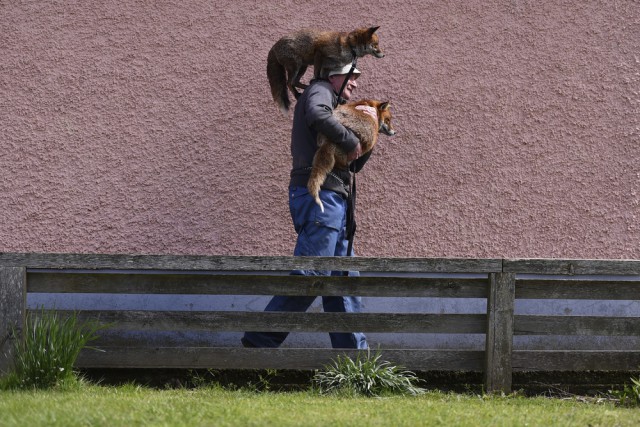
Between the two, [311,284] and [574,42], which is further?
[574,42]

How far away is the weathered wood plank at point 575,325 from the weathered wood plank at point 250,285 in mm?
259

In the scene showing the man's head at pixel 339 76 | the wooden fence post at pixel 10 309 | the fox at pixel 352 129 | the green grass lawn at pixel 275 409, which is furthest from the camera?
the man's head at pixel 339 76

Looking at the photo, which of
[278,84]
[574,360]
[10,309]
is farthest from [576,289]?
[10,309]

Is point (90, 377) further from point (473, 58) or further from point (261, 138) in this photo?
point (473, 58)

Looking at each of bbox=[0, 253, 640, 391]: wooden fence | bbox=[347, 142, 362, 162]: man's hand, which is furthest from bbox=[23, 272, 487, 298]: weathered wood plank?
bbox=[347, 142, 362, 162]: man's hand

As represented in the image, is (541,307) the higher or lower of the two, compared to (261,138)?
lower

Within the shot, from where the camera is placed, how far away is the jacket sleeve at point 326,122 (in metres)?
4.46

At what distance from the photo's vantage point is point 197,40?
5.40 m

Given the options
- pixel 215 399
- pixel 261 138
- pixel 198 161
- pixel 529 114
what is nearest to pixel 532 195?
pixel 529 114

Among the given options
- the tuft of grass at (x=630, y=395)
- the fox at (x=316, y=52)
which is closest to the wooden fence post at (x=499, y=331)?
the tuft of grass at (x=630, y=395)

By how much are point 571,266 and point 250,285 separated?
64.6 inches

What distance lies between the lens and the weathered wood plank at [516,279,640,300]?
446cm

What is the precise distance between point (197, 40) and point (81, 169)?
107 cm

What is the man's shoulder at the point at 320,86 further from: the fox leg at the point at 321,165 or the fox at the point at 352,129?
the fox leg at the point at 321,165
